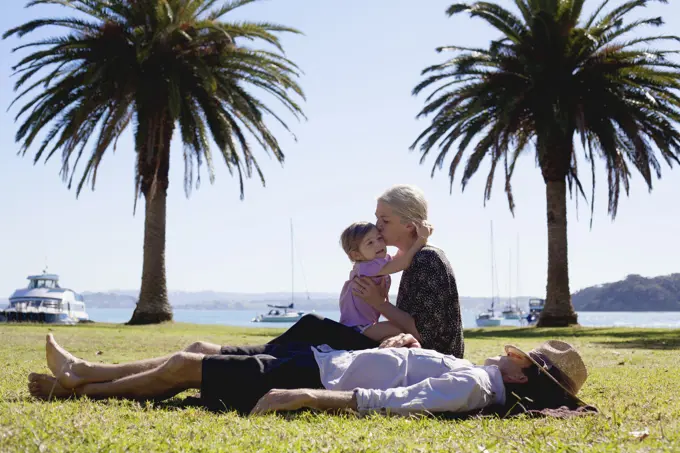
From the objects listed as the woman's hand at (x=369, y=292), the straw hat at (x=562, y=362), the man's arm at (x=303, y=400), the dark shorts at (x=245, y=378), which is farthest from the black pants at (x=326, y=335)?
the straw hat at (x=562, y=362)

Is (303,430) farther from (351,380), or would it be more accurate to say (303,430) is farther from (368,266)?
(368,266)

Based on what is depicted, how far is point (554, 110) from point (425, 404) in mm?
20031

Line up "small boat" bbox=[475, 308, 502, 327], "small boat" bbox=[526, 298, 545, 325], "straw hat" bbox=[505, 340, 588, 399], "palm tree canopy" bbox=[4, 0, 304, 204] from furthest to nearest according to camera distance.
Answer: "small boat" bbox=[475, 308, 502, 327]
"small boat" bbox=[526, 298, 545, 325]
"palm tree canopy" bbox=[4, 0, 304, 204]
"straw hat" bbox=[505, 340, 588, 399]

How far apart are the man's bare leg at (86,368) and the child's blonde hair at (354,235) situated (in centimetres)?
124

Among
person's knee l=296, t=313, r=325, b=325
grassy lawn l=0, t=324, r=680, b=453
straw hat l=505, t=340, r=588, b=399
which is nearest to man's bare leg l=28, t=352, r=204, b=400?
grassy lawn l=0, t=324, r=680, b=453

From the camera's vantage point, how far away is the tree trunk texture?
981 inches

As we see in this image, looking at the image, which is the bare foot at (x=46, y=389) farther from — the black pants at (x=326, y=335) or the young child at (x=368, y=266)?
the young child at (x=368, y=266)

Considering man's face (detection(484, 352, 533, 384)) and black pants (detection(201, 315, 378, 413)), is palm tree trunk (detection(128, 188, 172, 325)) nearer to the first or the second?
black pants (detection(201, 315, 378, 413))

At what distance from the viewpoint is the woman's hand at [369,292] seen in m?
5.52

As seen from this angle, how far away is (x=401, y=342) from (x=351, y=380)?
47cm

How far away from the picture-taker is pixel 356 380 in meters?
4.83

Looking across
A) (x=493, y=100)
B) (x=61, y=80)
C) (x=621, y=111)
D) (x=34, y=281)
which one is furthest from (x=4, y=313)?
(x=621, y=111)

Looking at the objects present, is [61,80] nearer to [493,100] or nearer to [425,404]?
[493,100]

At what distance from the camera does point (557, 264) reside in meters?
25.4
